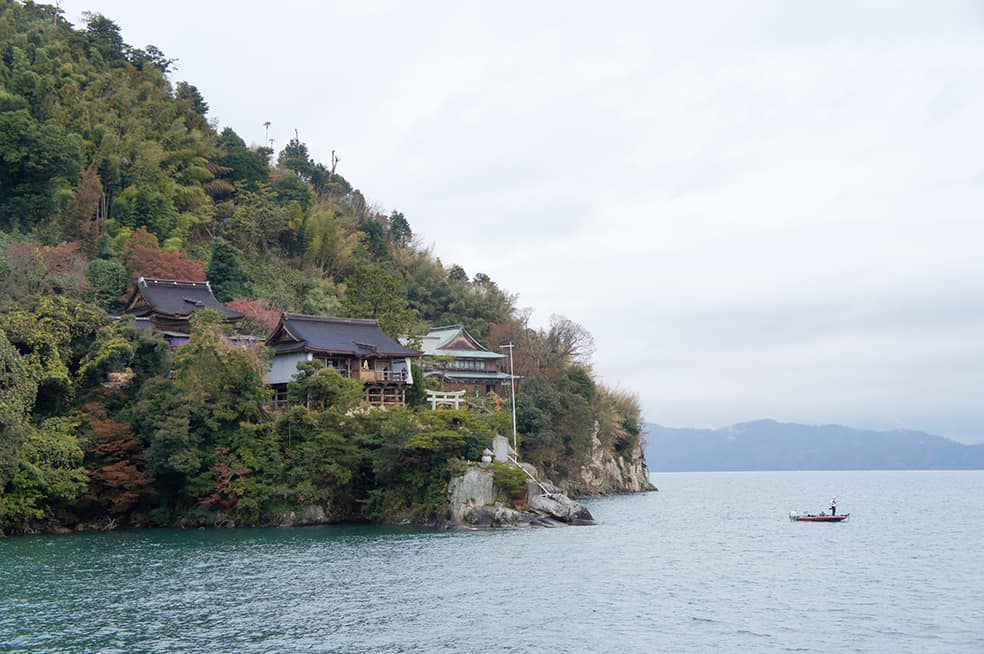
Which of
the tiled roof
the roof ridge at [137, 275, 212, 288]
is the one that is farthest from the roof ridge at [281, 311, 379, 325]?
the tiled roof

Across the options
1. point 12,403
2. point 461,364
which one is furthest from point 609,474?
point 12,403

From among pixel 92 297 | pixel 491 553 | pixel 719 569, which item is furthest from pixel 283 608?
pixel 92 297

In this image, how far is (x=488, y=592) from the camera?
23.4 meters

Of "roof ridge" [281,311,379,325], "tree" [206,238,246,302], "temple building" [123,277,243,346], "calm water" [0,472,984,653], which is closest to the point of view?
"calm water" [0,472,984,653]

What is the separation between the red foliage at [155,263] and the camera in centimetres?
5281

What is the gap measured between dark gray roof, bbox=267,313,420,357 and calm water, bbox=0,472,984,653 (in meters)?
10.6

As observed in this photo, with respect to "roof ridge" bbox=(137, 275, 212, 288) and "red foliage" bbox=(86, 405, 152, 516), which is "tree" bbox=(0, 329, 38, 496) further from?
"roof ridge" bbox=(137, 275, 212, 288)

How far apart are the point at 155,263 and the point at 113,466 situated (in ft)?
61.3

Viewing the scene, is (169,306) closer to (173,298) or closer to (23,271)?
(173,298)

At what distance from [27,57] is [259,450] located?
128ft

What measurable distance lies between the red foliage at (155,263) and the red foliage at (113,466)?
613 inches

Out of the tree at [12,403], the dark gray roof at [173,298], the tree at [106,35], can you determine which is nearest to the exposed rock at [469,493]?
the tree at [12,403]

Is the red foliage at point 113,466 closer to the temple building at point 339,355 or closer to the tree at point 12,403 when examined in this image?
the tree at point 12,403

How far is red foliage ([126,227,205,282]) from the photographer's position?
173 ft
